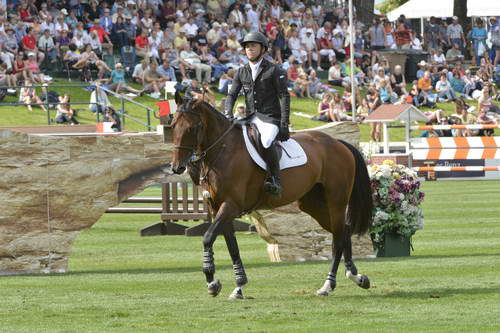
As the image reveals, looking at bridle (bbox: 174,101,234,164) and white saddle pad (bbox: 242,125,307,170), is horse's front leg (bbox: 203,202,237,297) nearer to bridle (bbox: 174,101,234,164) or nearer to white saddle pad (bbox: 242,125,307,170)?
bridle (bbox: 174,101,234,164)

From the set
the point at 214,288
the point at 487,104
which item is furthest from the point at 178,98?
the point at 487,104

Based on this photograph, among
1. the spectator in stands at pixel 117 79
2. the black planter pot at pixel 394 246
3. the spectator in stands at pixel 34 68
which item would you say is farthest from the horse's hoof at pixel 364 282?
the spectator in stands at pixel 117 79

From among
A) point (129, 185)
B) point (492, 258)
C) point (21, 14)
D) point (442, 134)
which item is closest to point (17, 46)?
point (21, 14)

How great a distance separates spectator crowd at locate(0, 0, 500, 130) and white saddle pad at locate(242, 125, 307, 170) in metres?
17.6

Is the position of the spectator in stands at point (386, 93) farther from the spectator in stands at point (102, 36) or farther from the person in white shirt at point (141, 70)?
the spectator in stands at point (102, 36)

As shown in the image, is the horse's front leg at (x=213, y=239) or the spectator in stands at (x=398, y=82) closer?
the horse's front leg at (x=213, y=239)

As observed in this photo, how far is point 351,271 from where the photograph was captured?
40.6ft

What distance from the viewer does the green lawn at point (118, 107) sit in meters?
30.5

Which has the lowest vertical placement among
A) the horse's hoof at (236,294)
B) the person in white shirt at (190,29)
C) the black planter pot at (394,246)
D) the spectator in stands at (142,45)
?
the black planter pot at (394,246)

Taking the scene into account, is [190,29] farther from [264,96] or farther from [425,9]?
[264,96]

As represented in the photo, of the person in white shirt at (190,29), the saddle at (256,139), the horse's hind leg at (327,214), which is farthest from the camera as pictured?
the person in white shirt at (190,29)

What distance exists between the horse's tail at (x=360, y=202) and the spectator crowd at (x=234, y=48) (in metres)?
16.9

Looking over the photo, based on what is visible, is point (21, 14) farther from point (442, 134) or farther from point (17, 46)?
point (442, 134)

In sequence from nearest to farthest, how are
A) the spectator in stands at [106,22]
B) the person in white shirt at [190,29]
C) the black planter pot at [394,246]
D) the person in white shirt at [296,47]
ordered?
the black planter pot at [394,246]
the spectator in stands at [106,22]
the person in white shirt at [190,29]
the person in white shirt at [296,47]
